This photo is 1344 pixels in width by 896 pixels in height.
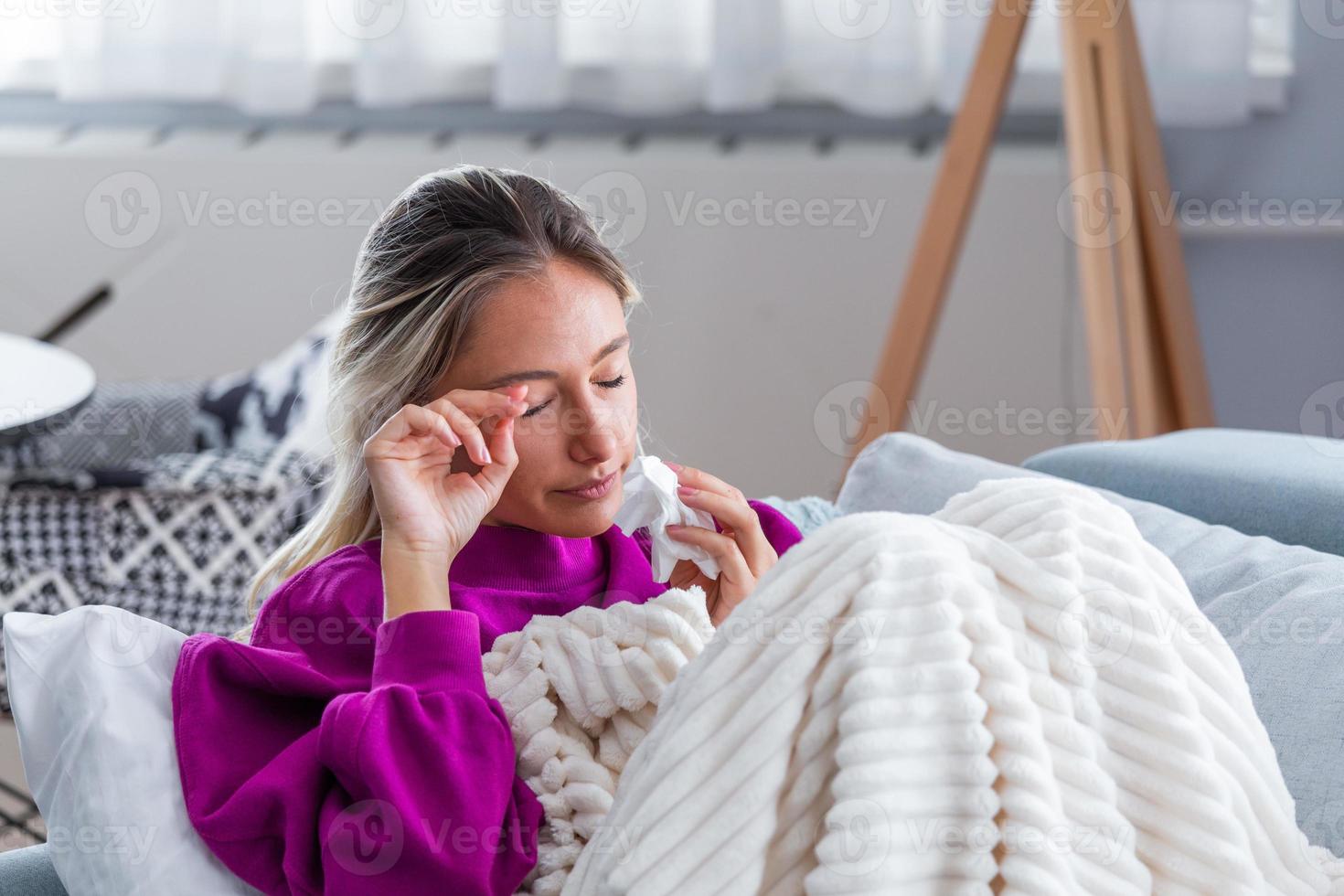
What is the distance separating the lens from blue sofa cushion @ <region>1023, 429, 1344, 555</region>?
3.93ft

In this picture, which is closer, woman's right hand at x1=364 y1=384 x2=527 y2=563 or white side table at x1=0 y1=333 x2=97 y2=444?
woman's right hand at x1=364 y1=384 x2=527 y2=563

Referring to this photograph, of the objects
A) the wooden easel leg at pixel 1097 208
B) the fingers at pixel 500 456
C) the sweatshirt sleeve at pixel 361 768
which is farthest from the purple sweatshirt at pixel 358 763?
the wooden easel leg at pixel 1097 208

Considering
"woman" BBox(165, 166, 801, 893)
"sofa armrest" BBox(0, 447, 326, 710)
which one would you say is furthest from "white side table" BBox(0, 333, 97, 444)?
"woman" BBox(165, 166, 801, 893)

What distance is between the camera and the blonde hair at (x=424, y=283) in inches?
40.9

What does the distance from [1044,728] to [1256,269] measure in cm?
204

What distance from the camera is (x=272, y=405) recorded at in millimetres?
2322

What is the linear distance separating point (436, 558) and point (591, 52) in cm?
186

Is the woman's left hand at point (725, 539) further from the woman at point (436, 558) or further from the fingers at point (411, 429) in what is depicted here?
the fingers at point (411, 429)

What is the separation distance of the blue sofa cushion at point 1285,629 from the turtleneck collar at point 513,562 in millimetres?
384

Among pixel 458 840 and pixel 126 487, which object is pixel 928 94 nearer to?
pixel 126 487

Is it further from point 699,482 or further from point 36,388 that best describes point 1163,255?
point 36,388

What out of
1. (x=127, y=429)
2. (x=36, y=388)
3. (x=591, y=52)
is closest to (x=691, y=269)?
(x=591, y=52)

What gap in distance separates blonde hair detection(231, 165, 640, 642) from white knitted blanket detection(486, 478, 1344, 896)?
1.24ft

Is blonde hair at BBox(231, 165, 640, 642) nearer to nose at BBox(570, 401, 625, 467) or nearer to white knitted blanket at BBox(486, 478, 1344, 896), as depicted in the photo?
nose at BBox(570, 401, 625, 467)
